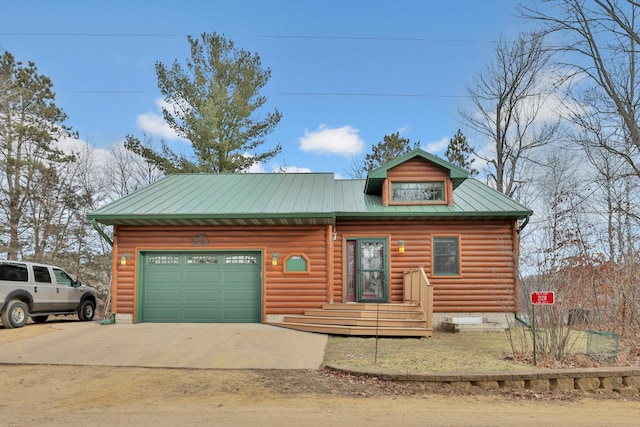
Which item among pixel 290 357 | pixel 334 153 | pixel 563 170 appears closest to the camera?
pixel 290 357

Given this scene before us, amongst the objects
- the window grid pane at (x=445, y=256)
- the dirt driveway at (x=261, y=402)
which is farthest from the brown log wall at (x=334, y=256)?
the dirt driveway at (x=261, y=402)

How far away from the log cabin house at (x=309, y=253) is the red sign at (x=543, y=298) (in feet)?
14.2

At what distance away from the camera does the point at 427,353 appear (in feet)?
27.2

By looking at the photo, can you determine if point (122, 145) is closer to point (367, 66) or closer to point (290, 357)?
point (367, 66)

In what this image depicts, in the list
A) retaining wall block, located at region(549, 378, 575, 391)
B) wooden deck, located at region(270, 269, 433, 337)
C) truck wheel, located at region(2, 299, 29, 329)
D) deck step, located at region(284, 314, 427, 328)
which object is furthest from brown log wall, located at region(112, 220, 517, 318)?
retaining wall block, located at region(549, 378, 575, 391)

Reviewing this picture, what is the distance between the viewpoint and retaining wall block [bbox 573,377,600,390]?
20.9ft

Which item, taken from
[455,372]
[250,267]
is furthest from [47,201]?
[455,372]

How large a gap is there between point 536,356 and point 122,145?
78.4ft

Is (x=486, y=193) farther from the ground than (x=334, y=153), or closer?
closer

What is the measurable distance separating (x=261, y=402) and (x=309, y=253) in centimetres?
664

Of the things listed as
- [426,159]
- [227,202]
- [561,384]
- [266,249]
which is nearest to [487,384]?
[561,384]

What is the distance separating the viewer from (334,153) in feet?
91.0

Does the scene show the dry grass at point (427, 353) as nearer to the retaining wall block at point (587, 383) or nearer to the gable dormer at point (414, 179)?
the retaining wall block at point (587, 383)

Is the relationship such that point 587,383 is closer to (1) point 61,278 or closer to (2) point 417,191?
(2) point 417,191
